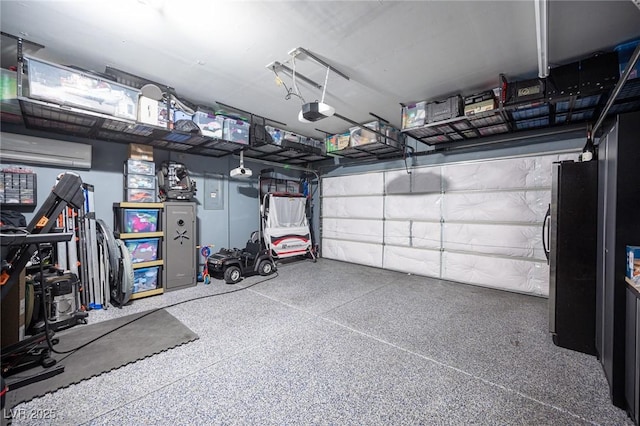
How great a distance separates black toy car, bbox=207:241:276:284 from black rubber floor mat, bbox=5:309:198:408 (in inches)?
58.7

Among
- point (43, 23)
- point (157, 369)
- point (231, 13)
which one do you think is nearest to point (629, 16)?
point (231, 13)

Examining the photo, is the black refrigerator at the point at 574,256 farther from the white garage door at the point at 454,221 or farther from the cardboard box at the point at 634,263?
the white garage door at the point at 454,221

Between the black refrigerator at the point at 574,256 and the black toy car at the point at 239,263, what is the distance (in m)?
4.58

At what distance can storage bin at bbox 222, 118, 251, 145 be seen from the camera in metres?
4.32

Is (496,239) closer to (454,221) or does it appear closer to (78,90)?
(454,221)

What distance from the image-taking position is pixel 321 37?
8.40 ft

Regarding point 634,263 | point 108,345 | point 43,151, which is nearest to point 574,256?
point 634,263

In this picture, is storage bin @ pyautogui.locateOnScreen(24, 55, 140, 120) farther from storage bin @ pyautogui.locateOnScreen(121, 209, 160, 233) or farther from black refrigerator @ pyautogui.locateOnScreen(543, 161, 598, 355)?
black refrigerator @ pyautogui.locateOnScreen(543, 161, 598, 355)

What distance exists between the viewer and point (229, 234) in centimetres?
592

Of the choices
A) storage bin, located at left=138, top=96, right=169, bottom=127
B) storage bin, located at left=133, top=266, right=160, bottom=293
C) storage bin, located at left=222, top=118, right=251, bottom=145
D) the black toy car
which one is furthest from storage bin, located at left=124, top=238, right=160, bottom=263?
storage bin, located at left=222, top=118, right=251, bottom=145

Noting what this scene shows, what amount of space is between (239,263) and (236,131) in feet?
8.22

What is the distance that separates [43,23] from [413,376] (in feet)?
15.2

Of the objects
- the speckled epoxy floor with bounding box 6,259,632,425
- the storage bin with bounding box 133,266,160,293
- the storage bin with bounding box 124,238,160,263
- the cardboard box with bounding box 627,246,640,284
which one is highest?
the cardboard box with bounding box 627,246,640,284

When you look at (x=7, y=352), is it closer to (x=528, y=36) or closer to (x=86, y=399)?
(x=86, y=399)
